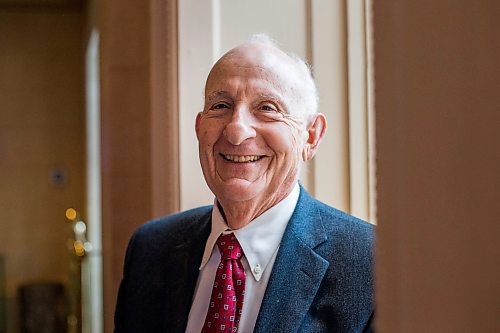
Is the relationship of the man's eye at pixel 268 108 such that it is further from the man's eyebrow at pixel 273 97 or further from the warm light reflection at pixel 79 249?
the warm light reflection at pixel 79 249

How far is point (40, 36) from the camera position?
6.96 m

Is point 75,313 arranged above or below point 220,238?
below

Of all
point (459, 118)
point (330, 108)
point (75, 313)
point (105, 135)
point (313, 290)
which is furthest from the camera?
point (75, 313)

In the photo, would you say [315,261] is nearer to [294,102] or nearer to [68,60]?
[294,102]

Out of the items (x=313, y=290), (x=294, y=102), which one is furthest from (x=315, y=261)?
(x=294, y=102)

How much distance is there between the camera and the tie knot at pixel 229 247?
5.82ft

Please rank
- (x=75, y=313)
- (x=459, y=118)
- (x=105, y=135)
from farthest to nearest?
(x=75, y=313) → (x=105, y=135) → (x=459, y=118)

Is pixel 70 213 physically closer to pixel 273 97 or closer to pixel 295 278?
pixel 273 97

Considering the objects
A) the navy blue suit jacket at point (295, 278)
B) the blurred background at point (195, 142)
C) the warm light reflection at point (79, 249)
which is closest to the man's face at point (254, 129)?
the navy blue suit jacket at point (295, 278)

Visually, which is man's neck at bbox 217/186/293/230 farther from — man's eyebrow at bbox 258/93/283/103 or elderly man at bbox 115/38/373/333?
man's eyebrow at bbox 258/93/283/103

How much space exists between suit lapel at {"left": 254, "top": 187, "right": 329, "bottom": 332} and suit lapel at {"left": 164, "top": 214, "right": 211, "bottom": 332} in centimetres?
24

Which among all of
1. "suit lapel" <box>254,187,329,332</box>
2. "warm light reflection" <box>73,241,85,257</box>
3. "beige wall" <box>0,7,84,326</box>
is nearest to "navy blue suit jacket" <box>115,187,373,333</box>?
"suit lapel" <box>254,187,329,332</box>

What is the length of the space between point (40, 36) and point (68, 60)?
311mm

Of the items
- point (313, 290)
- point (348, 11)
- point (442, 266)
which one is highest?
point (348, 11)
